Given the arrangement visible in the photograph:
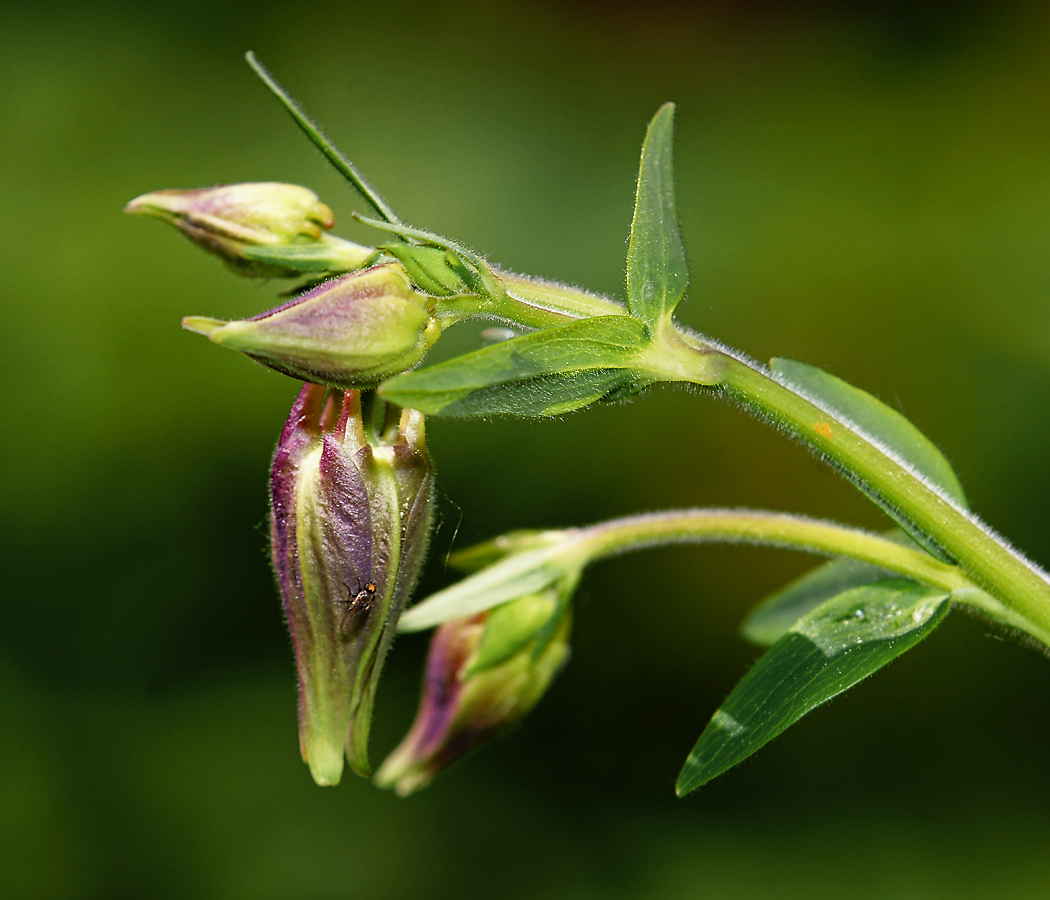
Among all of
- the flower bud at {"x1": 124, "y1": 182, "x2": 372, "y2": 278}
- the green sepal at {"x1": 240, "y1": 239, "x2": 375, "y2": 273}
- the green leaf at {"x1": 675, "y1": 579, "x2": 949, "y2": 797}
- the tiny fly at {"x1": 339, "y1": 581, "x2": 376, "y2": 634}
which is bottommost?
the green leaf at {"x1": 675, "y1": 579, "x2": 949, "y2": 797}

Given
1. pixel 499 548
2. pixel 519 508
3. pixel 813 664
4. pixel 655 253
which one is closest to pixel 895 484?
pixel 813 664

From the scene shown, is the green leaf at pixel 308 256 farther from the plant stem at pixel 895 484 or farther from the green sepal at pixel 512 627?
the green sepal at pixel 512 627

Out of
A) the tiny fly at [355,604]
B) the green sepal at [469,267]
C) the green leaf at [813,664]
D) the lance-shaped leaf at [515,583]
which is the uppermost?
the green sepal at [469,267]

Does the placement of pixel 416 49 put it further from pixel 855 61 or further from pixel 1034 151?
pixel 1034 151

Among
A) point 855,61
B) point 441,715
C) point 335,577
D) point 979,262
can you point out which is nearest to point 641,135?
point 855,61

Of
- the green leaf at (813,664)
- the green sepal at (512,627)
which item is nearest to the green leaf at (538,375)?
the green leaf at (813,664)

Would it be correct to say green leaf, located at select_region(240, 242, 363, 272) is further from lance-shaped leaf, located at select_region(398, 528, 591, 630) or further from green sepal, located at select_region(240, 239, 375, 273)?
lance-shaped leaf, located at select_region(398, 528, 591, 630)

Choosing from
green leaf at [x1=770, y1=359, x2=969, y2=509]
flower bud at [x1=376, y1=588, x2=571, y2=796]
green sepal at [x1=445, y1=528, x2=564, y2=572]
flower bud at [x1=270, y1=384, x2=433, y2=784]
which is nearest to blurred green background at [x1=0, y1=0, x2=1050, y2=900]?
green sepal at [x1=445, y1=528, x2=564, y2=572]

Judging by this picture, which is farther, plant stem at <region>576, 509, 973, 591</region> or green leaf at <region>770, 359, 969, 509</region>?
green leaf at <region>770, 359, 969, 509</region>
